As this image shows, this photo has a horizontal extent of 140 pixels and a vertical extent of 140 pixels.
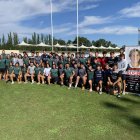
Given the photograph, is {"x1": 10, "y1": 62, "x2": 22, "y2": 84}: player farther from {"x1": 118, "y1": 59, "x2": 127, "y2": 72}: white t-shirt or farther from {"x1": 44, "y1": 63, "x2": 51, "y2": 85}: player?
{"x1": 118, "y1": 59, "x2": 127, "y2": 72}: white t-shirt

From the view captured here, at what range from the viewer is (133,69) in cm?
1552

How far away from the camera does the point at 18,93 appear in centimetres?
1552

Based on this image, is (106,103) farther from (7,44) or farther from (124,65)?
(7,44)

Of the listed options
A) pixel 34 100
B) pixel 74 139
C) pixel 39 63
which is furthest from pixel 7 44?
pixel 74 139

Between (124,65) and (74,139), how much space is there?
7.46 m

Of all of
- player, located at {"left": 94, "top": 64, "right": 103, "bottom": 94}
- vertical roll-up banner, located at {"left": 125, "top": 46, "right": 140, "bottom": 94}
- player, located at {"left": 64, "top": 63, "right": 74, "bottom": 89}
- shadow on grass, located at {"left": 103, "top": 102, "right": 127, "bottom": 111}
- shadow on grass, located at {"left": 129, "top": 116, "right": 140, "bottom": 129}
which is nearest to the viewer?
shadow on grass, located at {"left": 129, "top": 116, "right": 140, "bottom": 129}

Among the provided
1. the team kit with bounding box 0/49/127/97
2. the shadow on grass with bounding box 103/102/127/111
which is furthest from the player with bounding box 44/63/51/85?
the shadow on grass with bounding box 103/102/127/111

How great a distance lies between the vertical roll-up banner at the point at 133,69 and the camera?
15.4 metres

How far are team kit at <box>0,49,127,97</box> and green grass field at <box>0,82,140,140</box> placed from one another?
89 cm

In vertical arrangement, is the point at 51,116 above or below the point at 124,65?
below

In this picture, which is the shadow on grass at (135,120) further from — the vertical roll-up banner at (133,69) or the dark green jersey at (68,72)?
the dark green jersey at (68,72)

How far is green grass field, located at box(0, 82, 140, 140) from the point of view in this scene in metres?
8.95

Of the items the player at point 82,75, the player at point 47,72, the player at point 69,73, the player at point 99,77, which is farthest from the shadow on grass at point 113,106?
the player at point 47,72

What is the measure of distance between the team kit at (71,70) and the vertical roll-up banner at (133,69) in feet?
1.07
